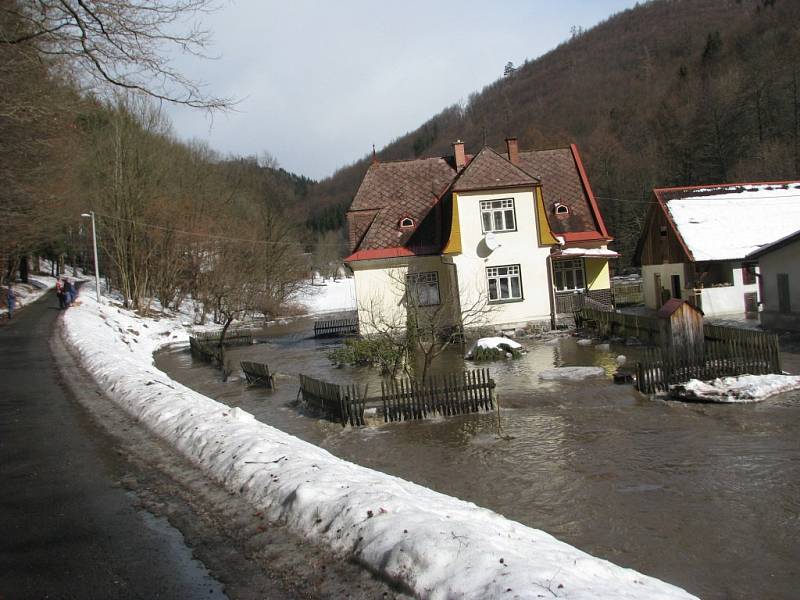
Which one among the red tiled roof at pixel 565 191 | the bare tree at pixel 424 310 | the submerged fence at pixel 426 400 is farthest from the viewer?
the red tiled roof at pixel 565 191

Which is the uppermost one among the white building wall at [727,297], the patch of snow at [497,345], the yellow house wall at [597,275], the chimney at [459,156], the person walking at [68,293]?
the chimney at [459,156]

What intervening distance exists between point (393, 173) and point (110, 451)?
2772 cm

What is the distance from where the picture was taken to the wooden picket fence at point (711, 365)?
645 inches

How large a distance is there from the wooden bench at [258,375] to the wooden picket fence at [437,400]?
6.71 metres

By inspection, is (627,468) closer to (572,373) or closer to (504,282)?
(572,373)

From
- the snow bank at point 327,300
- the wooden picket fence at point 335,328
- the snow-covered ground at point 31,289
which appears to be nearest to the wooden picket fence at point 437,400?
the wooden picket fence at point 335,328

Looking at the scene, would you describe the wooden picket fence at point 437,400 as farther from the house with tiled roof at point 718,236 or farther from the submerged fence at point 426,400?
the house with tiled roof at point 718,236

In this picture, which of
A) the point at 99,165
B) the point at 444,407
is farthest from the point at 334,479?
the point at 99,165

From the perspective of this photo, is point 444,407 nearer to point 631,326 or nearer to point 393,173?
point 631,326

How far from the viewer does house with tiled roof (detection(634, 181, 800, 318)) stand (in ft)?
97.6

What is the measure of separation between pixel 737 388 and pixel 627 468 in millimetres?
6063

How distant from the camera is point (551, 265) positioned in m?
30.1

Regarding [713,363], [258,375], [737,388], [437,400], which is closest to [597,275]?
[713,363]

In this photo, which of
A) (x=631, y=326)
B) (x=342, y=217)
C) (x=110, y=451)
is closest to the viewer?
(x=110, y=451)
